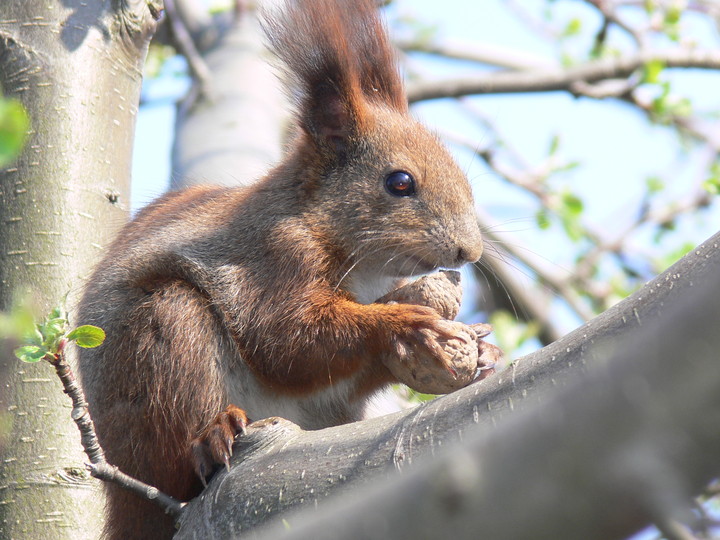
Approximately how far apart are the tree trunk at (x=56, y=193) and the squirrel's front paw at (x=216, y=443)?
0.63 metres

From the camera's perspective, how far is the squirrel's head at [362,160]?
2.96m

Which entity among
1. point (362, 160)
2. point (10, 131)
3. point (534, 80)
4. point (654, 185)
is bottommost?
point (654, 185)

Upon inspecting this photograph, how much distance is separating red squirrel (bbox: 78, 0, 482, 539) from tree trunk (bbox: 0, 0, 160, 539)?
6.7 inches

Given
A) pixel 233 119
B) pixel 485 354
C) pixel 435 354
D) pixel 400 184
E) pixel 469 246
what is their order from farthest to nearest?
1. pixel 233 119
2. pixel 400 184
3. pixel 469 246
4. pixel 485 354
5. pixel 435 354

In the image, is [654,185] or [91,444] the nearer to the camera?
[91,444]

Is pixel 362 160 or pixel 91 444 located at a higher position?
pixel 362 160

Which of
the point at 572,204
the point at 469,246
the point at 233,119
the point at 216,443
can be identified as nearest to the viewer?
the point at 216,443

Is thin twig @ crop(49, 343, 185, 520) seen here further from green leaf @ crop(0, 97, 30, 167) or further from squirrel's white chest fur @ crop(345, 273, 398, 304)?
squirrel's white chest fur @ crop(345, 273, 398, 304)

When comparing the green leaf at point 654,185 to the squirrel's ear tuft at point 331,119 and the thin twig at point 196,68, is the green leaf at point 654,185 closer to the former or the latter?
the thin twig at point 196,68

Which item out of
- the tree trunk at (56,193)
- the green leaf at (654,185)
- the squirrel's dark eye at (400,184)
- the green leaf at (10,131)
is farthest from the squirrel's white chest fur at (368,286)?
the green leaf at (654,185)

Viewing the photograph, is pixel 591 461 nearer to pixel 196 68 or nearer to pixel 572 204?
pixel 196 68

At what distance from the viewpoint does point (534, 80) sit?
4.76 meters

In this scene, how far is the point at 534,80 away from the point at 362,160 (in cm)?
195

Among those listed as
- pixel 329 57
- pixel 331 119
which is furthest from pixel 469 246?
pixel 329 57
